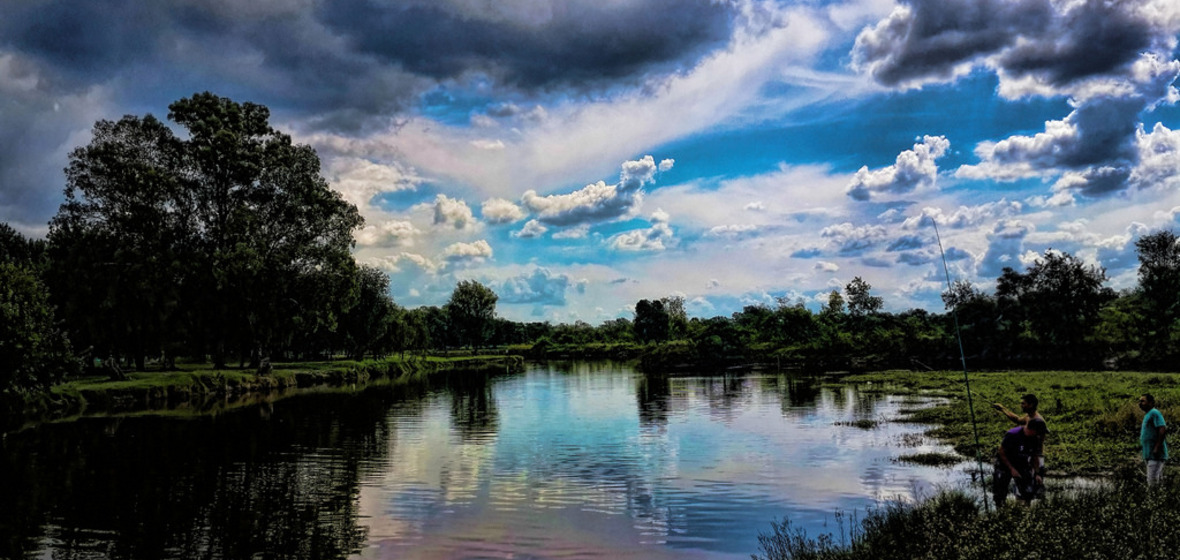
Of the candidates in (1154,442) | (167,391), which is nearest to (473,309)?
(167,391)

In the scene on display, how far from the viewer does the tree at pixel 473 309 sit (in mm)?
170375

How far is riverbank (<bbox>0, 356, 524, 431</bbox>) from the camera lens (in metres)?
45.2

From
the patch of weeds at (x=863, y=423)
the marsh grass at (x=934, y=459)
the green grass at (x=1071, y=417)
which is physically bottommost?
the patch of weeds at (x=863, y=423)

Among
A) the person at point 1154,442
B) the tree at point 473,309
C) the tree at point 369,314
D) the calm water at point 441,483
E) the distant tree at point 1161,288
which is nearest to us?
the person at point 1154,442

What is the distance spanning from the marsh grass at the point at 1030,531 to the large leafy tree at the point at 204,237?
59.4 meters

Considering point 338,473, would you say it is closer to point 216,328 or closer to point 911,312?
point 216,328

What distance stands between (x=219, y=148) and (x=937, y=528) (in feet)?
219

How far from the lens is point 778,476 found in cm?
2567

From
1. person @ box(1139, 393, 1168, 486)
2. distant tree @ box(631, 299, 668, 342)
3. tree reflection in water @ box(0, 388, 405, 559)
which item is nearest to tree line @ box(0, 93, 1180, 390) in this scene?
tree reflection in water @ box(0, 388, 405, 559)

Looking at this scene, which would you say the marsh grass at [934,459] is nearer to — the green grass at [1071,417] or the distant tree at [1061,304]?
the green grass at [1071,417]

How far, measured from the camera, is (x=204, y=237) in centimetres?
6488

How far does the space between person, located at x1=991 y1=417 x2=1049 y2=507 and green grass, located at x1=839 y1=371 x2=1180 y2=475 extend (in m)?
0.99

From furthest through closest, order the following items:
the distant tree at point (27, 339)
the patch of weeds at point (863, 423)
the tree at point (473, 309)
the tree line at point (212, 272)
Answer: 1. the tree at point (473, 309)
2. the tree line at point (212, 272)
3. the patch of weeds at point (863, 423)
4. the distant tree at point (27, 339)

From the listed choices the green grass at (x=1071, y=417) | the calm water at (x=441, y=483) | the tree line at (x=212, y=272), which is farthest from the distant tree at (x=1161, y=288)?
the calm water at (x=441, y=483)
